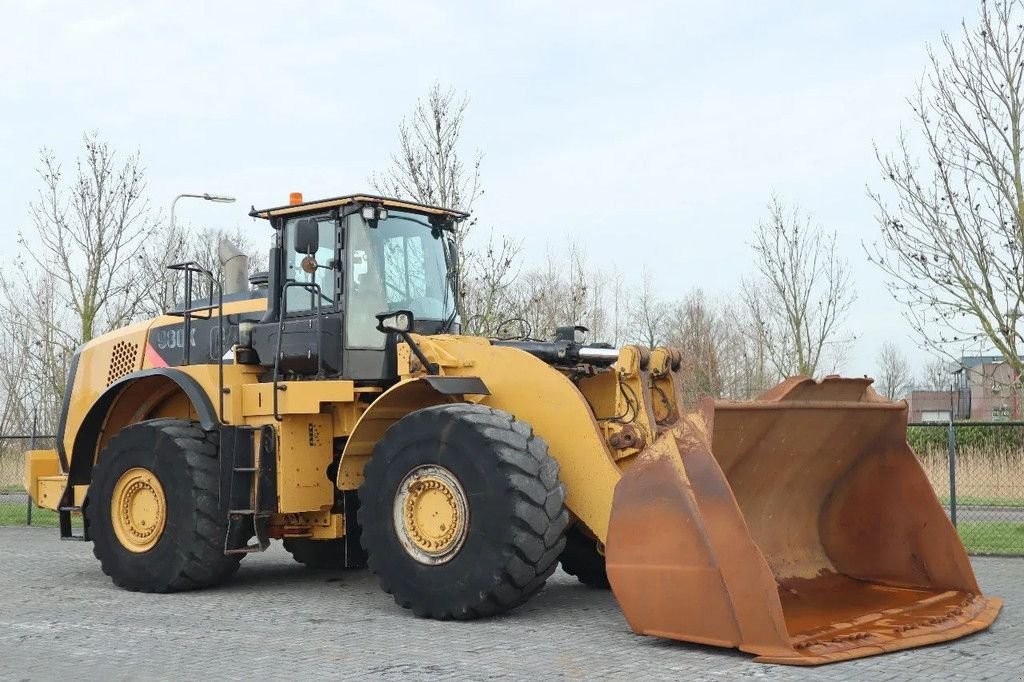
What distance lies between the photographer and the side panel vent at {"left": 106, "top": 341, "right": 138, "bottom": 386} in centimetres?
1221

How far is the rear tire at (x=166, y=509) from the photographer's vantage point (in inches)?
404

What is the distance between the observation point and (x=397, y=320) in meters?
9.87

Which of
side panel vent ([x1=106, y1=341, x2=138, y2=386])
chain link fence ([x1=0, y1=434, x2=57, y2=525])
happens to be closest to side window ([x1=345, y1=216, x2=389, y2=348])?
side panel vent ([x1=106, y1=341, x2=138, y2=386])

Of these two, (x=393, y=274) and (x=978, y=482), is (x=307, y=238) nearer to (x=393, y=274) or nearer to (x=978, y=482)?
(x=393, y=274)

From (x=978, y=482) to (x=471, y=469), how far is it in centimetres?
1285

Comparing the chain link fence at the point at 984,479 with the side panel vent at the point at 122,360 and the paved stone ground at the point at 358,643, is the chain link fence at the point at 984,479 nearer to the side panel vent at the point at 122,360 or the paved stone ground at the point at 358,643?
the paved stone ground at the point at 358,643

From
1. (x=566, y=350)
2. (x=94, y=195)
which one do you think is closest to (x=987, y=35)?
(x=566, y=350)

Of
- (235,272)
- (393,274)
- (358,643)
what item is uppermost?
(235,272)

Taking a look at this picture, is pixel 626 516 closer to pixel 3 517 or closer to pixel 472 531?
pixel 472 531

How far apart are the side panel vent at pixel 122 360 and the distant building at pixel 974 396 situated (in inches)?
357

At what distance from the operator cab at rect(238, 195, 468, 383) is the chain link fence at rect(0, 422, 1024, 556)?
7.16m

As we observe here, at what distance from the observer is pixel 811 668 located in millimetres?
6609

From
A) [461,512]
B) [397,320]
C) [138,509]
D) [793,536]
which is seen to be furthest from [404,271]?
[793,536]

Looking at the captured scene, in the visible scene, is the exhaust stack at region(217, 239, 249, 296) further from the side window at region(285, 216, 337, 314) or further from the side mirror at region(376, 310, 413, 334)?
the side mirror at region(376, 310, 413, 334)
